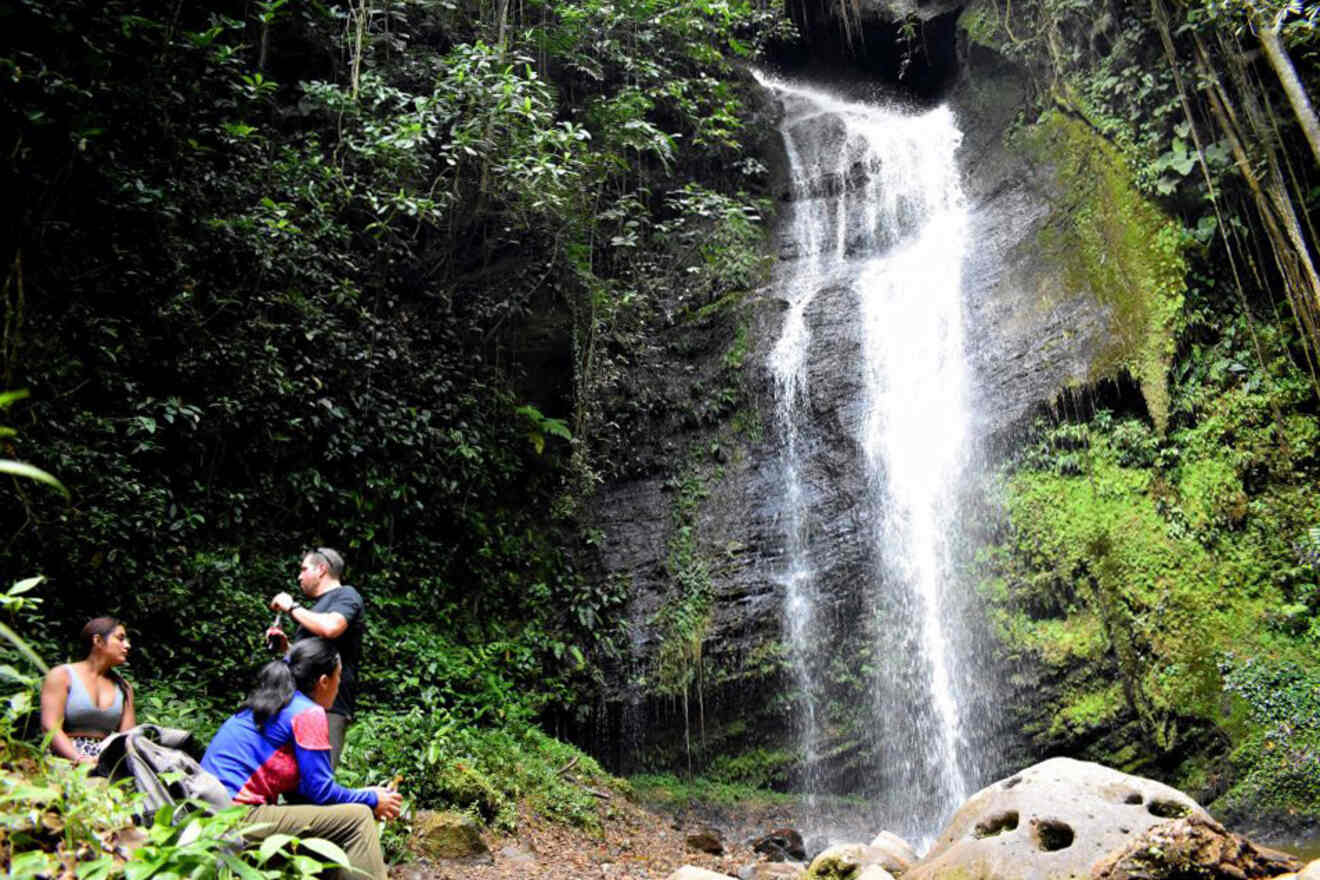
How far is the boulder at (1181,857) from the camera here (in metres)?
3.78

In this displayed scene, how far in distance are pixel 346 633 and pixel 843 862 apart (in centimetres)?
356

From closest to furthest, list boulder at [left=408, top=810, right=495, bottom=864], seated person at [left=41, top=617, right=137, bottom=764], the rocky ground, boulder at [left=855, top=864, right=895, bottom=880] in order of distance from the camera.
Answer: seated person at [left=41, top=617, right=137, bottom=764] < boulder at [left=855, top=864, right=895, bottom=880] < boulder at [left=408, top=810, right=495, bottom=864] < the rocky ground

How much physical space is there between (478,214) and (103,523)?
5011 millimetres

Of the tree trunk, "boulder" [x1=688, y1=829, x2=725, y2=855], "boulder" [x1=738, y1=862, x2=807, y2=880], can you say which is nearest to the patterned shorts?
"boulder" [x1=738, y1=862, x2=807, y2=880]

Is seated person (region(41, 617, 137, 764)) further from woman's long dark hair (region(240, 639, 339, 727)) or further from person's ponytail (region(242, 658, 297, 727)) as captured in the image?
person's ponytail (region(242, 658, 297, 727))

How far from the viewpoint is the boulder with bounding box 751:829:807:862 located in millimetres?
7535

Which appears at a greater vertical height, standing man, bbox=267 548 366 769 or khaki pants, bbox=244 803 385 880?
standing man, bbox=267 548 366 769

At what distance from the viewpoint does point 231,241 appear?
7730mm

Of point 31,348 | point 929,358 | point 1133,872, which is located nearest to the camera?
point 1133,872

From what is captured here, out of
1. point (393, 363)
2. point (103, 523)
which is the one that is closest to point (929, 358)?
point (393, 363)

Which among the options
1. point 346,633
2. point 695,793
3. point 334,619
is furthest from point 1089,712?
point 334,619

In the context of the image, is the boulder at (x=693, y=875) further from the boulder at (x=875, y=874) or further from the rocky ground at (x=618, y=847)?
the rocky ground at (x=618, y=847)

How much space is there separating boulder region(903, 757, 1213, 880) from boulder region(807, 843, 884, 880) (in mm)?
733

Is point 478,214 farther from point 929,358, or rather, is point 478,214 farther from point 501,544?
point 929,358
